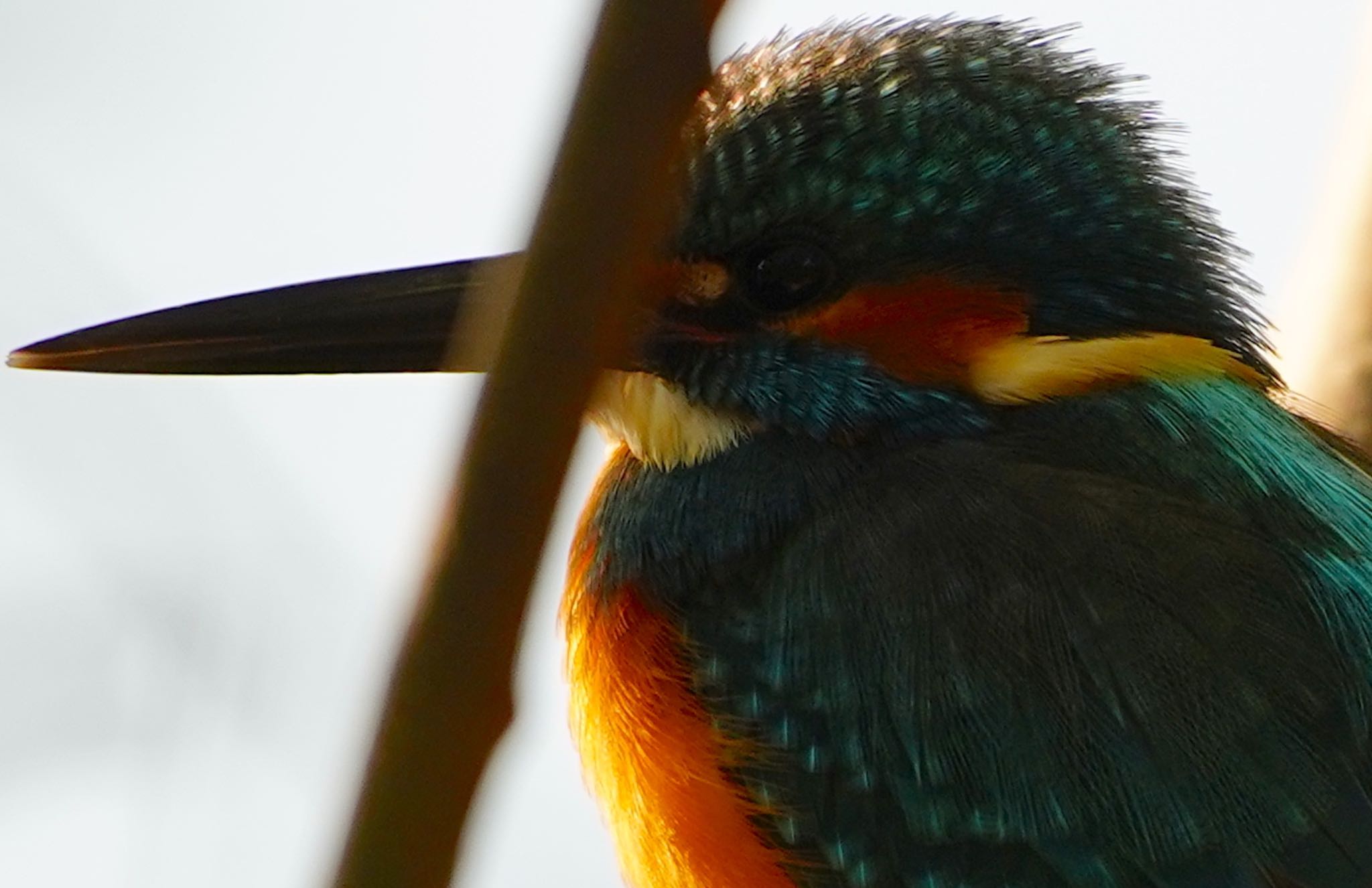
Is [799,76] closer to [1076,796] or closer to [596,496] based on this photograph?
[596,496]

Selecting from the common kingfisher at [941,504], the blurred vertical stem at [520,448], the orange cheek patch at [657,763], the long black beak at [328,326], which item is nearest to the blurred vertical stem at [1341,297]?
the common kingfisher at [941,504]

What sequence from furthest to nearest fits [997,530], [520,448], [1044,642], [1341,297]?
[1341,297] → [997,530] → [1044,642] → [520,448]

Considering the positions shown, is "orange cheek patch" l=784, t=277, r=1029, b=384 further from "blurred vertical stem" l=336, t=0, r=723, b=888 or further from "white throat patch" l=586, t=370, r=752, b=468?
"blurred vertical stem" l=336, t=0, r=723, b=888

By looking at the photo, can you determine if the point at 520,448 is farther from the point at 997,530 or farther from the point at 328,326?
the point at 328,326

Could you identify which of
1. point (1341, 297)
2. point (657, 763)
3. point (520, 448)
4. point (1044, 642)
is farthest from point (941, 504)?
point (520, 448)

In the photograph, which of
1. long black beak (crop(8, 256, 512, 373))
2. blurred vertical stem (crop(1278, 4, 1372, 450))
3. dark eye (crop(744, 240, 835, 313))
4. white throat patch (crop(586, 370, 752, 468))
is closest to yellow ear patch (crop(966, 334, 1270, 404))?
dark eye (crop(744, 240, 835, 313))

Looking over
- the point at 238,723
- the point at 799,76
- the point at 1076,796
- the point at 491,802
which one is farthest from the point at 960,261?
the point at 491,802

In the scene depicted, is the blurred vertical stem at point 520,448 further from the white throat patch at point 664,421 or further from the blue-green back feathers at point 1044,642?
the white throat patch at point 664,421
